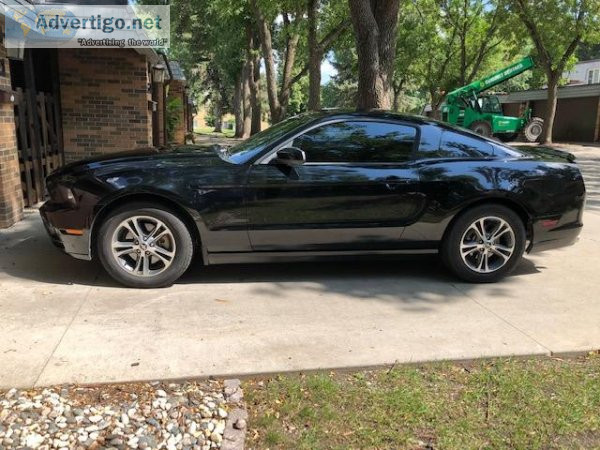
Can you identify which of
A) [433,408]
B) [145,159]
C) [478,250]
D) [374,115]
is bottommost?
[433,408]

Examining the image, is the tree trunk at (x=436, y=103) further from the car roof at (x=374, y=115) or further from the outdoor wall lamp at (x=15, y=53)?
the car roof at (x=374, y=115)

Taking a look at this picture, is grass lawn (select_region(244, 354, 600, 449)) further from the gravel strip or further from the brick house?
the brick house

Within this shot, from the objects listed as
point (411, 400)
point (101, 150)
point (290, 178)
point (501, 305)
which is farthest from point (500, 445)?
point (101, 150)

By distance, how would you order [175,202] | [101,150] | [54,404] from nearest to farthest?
[54,404]
[175,202]
[101,150]

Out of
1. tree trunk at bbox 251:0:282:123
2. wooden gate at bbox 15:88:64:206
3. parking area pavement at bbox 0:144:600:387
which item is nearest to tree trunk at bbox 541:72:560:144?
tree trunk at bbox 251:0:282:123

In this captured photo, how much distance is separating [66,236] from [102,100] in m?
5.65

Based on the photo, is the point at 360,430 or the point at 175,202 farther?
the point at 175,202

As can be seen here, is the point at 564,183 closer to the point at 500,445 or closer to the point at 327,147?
the point at 327,147

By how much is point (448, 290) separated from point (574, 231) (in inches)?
Answer: 55.3

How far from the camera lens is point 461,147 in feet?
16.2

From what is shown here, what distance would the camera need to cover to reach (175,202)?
4457 millimetres

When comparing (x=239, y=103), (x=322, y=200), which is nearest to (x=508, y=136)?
(x=239, y=103)

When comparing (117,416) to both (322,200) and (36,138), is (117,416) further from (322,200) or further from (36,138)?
(36,138)

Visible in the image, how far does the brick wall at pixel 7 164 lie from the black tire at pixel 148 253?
244 centimetres
